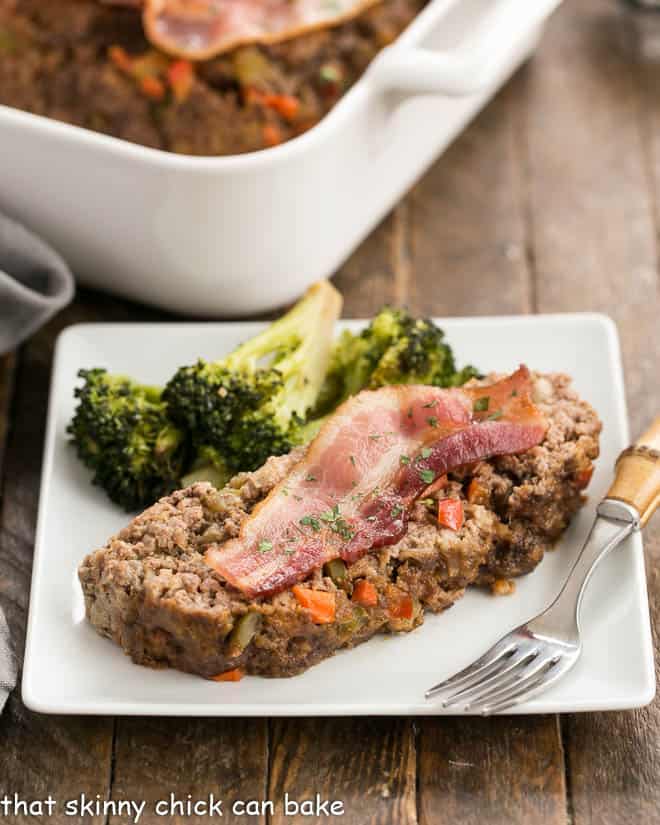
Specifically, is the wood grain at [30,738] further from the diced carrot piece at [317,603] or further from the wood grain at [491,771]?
the wood grain at [491,771]

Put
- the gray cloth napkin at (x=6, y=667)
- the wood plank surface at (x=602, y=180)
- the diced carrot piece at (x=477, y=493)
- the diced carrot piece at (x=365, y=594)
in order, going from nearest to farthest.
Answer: the diced carrot piece at (x=365, y=594)
the gray cloth napkin at (x=6, y=667)
the diced carrot piece at (x=477, y=493)
the wood plank surface at (x=602, y=180)

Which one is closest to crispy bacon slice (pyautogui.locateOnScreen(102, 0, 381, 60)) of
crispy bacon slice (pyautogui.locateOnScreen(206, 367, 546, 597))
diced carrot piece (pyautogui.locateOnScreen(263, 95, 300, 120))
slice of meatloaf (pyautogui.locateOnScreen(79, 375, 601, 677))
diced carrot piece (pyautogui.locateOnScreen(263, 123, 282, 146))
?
diced carrot piece (pyautogui.locateOnScreen(263, 95, 300, 120))

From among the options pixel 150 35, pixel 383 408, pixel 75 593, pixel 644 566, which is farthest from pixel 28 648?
pixel 150 35

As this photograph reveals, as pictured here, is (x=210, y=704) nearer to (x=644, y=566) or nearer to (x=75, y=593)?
(x=75, y=593)

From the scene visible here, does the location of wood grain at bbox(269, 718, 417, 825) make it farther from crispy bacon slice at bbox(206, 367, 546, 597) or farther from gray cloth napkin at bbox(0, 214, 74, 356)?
gray cloth napkin at bbox(0, 214, 74, 356)

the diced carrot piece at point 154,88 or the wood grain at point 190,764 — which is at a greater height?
the diced carrot piece at point 154,88

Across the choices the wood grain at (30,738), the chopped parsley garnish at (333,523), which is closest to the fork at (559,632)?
the chopped parsley garnish at (333,523)

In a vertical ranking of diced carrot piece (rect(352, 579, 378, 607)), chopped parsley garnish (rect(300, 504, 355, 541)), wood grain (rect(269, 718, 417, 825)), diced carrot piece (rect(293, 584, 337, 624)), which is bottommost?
wood grain (rect(269, 718, 417, 825))
